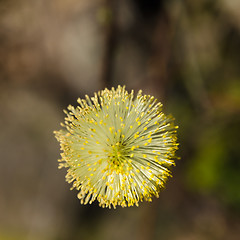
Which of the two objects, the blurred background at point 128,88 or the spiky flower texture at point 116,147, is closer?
the spiky flower texture at point 116,147

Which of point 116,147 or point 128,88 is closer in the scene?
point 116,147

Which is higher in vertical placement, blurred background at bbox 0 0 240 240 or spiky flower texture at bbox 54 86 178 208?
blurred background at bbox 0 0 240 240

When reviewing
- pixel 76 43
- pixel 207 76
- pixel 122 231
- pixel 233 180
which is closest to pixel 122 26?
pixel 76 43

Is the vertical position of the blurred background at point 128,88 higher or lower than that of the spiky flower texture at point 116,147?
higher

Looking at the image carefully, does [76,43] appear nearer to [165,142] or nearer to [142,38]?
[142,38]

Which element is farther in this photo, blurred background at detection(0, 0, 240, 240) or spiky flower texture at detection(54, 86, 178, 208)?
blurred background at detection(0, 0, 240, 240)
